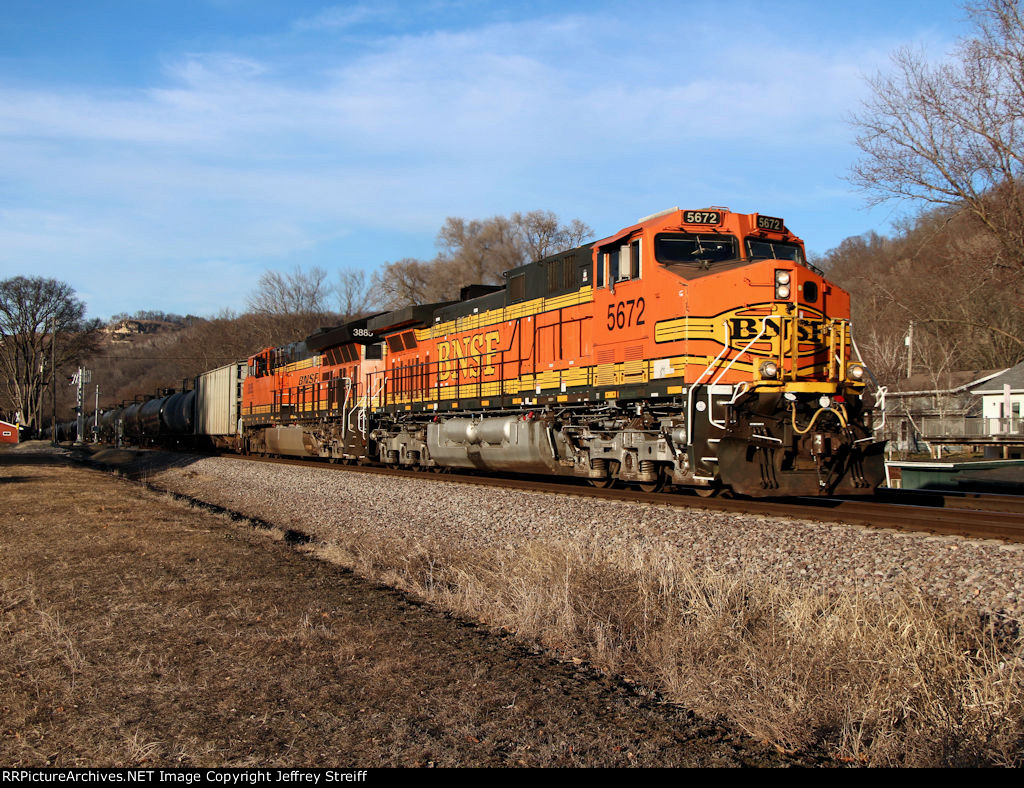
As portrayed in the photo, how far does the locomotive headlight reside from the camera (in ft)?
36.2

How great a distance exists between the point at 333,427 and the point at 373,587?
17.7 metres

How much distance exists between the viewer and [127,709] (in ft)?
13.1

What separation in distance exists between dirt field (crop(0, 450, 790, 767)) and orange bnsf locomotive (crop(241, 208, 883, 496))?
226 inches

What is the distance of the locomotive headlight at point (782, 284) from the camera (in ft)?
36.2

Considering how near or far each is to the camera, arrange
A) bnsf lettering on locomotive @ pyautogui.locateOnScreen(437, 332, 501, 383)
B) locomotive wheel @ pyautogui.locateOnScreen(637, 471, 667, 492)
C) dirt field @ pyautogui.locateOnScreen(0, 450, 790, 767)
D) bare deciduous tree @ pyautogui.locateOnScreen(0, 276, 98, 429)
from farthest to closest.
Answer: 1. bare deciduous tree @ pyautogui.locateOnScreen(0, 276, 98, 429)
2. bnsf lettering on locomotive @ pyautogui.locateOnScreen(437, 332, 501, 383)
3. locomotive wheel @ pyautogui.locateOnScreen(637, 471, 667, 492)
4. dirt field @ pyautogui.locateOnScreen(0, 450, 790, 767)

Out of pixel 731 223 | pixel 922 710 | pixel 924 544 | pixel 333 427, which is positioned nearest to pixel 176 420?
pixel 333 427

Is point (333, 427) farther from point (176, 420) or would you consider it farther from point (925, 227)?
point (925, 227)

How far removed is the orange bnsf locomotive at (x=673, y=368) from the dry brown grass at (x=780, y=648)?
3823 mm

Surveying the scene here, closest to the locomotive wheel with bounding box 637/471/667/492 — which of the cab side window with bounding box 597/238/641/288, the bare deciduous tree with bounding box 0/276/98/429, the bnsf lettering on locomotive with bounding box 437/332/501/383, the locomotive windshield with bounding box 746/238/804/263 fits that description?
the cab side window with bounding box 597/238/641/288

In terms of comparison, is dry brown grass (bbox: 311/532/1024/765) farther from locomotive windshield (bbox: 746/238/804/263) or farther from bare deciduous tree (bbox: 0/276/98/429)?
bare deciduous tree (bbox: 0/276/98/429)

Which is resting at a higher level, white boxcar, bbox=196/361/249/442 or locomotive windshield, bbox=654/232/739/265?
locomotive windshield, bbox=654/232/739/265

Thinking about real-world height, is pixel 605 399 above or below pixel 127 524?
above

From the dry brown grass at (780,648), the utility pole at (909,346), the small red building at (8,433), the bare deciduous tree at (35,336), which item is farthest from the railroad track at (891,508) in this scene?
the bare deciduous tree at (35,336)

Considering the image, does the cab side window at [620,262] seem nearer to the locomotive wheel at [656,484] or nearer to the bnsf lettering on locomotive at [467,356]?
the locomotive wheel at [656,484]
